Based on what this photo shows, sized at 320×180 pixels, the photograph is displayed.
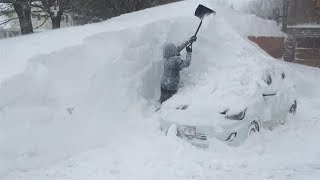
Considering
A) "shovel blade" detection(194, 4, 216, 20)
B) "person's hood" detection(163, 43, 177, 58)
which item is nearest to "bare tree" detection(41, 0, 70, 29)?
"shovel blade" detection(194, 4, 216, 20)

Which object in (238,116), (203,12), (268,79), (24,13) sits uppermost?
(203,12)

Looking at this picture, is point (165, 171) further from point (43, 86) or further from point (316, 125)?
point (316, 125)

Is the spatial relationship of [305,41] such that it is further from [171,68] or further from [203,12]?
[171,68]

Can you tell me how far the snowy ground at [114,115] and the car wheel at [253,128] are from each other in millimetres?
161

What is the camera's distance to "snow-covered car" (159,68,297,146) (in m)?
8.38

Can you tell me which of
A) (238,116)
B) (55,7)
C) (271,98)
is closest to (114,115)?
(238,116)

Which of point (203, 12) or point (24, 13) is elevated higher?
point (203, 12)

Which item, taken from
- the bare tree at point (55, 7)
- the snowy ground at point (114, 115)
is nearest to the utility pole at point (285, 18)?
the snowy ground at point (114, 115)

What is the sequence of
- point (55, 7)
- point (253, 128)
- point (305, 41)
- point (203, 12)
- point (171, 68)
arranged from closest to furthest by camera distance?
1. point (253, 128)
2. point (171, 68)
3. point (203, 12)
4. point (55, 7)
5. point (305, 41)

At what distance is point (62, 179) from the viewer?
7.07 meters

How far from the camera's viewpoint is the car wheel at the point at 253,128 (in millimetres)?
8812

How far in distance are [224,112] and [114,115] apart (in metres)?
2.23

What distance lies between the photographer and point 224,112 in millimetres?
8508

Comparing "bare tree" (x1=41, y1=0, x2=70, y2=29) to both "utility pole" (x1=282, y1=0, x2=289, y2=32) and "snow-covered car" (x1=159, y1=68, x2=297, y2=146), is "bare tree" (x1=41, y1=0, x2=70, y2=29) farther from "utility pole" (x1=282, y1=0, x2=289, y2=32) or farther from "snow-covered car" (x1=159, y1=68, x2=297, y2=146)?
"utility pole" (x1=282, y1=0, x2=289, y2=32)
